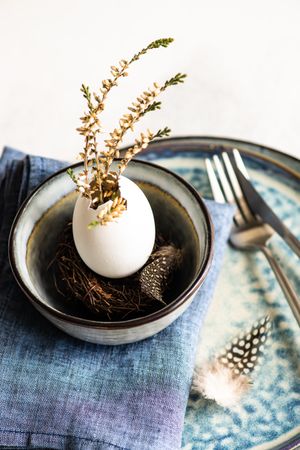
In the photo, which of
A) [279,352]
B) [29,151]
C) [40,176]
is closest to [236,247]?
[279,352]

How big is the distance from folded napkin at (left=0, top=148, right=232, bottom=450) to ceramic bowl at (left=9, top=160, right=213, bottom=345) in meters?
0.03

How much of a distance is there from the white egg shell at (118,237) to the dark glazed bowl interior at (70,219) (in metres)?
0.06

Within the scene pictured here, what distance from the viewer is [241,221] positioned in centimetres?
86

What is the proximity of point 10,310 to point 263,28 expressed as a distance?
2.61 feet

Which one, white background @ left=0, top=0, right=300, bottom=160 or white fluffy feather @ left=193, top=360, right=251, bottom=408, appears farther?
white background @ left=0, top=0, right=300, bottom=160

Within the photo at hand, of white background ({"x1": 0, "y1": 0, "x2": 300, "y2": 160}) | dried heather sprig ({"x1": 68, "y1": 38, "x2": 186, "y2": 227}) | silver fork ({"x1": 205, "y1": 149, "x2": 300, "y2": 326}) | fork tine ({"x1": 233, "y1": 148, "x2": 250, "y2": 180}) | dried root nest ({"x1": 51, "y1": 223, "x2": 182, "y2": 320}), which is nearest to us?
dried heather sprig ({"x1": 68, "y1": 38, "x2": 186, "y2": 227})

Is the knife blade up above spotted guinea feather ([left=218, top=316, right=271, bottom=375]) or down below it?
above

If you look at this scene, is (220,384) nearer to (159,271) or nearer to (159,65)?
(159,271)

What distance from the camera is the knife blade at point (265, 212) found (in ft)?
2.71

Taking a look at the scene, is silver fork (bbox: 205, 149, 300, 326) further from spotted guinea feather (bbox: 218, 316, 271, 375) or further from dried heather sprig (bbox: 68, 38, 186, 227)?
dried heather sprig (bbox: 68, 38, 186, 227)

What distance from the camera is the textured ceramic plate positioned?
68 centimetres

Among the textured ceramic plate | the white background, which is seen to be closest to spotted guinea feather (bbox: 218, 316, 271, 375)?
the textured ceramic plate

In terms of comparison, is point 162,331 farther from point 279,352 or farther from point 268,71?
point 268,71

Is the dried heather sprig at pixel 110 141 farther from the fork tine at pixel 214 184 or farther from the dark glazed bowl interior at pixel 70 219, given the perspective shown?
the fork tine at pixel 214 184
